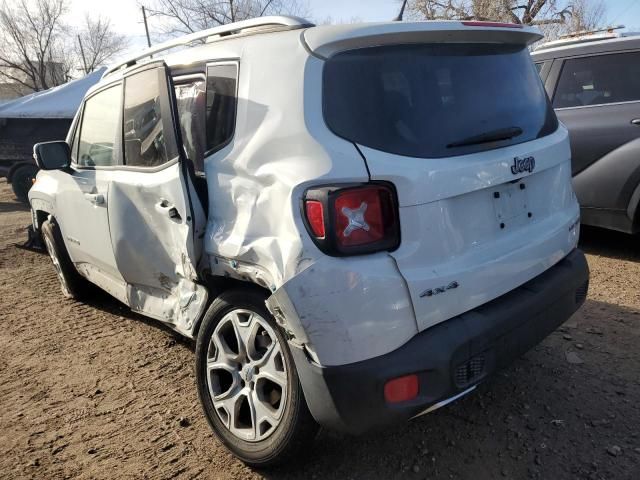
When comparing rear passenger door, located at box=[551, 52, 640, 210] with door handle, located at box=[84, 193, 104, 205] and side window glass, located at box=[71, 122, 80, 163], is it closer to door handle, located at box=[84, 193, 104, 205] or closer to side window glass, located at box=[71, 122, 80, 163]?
door handle, located at box=[84, 193, 104, 205]

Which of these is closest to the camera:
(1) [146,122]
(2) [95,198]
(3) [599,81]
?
(1) [146,122]

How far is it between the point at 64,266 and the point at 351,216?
3.59 meters

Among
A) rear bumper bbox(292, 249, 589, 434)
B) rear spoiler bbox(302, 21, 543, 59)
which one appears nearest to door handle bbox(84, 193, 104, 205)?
rear spoiler bbox(302, 21, 543, 59)

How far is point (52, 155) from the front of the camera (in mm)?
3938

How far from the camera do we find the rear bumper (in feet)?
6.46

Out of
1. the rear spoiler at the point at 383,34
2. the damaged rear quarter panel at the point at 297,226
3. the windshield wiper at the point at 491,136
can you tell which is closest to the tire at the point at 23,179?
the damaged rear quarter panel at the point at 297,226

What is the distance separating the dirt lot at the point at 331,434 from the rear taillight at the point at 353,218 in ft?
3.38

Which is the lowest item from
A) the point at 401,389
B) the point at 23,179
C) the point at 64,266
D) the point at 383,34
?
the point at 23,179

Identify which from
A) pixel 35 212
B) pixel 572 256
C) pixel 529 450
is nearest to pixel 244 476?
pixel 529 450

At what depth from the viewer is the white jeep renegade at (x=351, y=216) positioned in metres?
1.98

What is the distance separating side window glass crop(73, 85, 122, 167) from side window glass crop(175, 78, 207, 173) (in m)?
0.83

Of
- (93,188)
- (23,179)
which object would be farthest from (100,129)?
(23,179)

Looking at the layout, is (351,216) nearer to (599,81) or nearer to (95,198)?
(95,198)

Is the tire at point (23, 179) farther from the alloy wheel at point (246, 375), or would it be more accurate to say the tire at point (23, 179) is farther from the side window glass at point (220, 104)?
the alloy wheel at point (246, 375)
